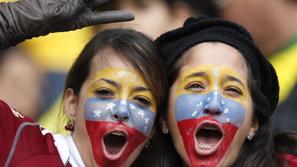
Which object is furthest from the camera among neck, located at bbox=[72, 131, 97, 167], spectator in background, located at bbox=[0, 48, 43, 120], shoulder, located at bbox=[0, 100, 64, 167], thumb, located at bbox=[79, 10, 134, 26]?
spectator in background, located at bbox=[0, 48, 43, 120]

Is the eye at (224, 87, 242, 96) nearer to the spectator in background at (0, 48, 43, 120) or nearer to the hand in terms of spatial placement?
the hand

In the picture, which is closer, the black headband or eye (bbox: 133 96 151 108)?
eye (bbox: 133 96 151 108)

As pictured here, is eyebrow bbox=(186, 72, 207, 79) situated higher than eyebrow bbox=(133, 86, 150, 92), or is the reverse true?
eyebrow bbox=(186, 72, 207, 79)

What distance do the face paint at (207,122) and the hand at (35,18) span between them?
0.56 m

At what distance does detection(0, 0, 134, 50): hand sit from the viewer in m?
2.45

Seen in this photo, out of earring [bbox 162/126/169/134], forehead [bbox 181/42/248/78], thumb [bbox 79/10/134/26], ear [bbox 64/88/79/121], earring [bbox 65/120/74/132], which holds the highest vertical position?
thumb [bbox 79/10/134/26]

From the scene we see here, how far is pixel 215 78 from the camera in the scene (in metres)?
2.71

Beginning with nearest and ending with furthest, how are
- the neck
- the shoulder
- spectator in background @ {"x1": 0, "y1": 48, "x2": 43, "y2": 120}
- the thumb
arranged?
1. the shoulder
2. the thumb
3. the neck
4. spectator in background @ {"x1": 0, "y1": 48, "x2": 43, "y2": 120}

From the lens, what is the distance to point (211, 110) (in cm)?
267

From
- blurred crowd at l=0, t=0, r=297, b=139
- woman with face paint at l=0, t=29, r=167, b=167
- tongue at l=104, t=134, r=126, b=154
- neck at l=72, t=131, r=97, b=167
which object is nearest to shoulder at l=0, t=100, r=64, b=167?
woman with face paint at l=0, t=29, r=167, b=167

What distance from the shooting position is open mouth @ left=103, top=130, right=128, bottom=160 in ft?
8.64

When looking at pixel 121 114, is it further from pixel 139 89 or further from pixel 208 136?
pixel 208 136

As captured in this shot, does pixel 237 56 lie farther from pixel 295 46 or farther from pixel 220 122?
pixel 295 46

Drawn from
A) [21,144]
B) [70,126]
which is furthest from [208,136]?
[21,144]
